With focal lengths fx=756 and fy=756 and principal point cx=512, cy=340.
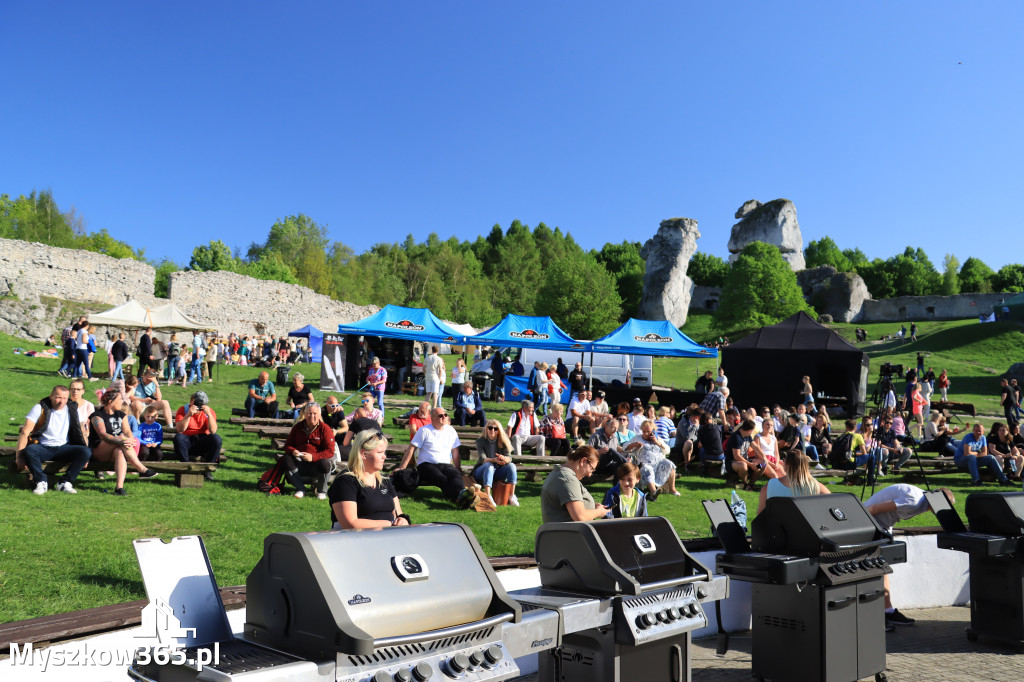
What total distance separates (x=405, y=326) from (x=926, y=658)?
1737 cm

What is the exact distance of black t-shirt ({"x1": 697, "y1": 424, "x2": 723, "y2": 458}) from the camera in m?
12.7

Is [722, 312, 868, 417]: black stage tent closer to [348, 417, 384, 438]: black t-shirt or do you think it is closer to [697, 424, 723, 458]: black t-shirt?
[697, 424, 723, 458]: black t-shirt

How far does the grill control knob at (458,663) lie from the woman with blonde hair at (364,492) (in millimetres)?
2293

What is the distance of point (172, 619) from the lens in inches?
105

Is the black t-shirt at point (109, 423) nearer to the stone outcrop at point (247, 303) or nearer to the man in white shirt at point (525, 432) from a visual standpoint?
the man in white shirt at point (525, 432)

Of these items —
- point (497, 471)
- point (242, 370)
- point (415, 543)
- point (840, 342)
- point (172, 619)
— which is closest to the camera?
point (172, 619)

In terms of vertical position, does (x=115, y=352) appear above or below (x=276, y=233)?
below

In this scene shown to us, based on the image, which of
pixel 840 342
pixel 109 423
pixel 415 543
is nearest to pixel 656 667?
pixel 415 543

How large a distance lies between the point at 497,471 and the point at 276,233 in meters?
77.1

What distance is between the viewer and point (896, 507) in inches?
243

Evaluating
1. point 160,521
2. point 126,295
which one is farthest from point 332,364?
point 126,295

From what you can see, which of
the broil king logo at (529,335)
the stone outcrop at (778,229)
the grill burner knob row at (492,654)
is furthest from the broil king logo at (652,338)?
the stone outcrop at (778,229)

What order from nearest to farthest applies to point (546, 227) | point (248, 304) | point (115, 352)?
point (115, 352), point (248, 304), point (546, 227)

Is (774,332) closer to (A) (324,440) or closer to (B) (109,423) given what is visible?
(A) (324,440)
